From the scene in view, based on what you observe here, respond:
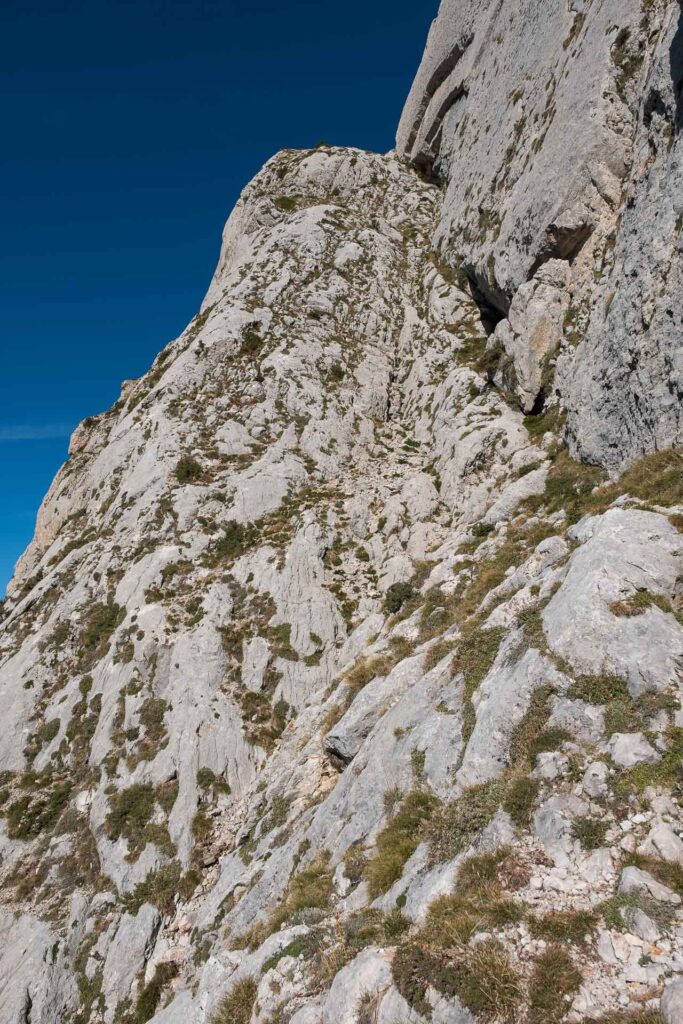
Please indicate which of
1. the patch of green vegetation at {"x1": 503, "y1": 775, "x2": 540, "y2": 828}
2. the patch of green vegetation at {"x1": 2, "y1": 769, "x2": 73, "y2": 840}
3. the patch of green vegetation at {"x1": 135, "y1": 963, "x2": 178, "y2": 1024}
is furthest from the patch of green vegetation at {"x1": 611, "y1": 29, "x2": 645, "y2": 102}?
the patch of green vegetation at {"x1": 2, "y1": 769, "x2": 73, "y2": 840}

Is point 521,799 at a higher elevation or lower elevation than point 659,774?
higher

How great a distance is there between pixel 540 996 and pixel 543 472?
2209 cm

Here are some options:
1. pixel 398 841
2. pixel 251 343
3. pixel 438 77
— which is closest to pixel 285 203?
pixel 438 77

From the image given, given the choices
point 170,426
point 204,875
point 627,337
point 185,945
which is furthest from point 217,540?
point 627,337

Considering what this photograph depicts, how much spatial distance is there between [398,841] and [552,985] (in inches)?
211

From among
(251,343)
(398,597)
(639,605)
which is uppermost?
(251,343)

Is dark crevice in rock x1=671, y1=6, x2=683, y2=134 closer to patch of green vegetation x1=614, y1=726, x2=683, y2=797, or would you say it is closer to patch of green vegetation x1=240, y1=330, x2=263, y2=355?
patch of green vegetation x1=614, y1=726, x2=683, y2=797

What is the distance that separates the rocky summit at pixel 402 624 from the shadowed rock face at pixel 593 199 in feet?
0.73

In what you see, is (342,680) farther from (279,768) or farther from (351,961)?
(351,961)

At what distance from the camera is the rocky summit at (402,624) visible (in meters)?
9.28

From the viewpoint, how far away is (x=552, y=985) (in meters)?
7.11

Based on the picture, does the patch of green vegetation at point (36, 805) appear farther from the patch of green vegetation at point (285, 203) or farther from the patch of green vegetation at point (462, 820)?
the patch of green vegetation at point (285, 203)

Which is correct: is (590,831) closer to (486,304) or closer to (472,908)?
(472,908)

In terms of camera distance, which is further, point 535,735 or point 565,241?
point 565,241
